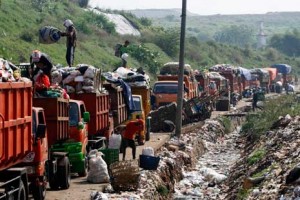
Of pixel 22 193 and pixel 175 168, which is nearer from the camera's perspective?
pixel 22 193

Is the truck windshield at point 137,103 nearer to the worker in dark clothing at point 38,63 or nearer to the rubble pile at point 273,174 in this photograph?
the rubble pile at point 273,174

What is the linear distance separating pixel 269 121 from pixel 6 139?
24155 millimetres

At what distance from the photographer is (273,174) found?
1702 cm

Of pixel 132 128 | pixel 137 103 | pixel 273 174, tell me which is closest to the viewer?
pixel 273 174

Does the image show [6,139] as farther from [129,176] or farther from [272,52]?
[272,52]

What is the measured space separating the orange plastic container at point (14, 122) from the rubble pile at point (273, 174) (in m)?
4.32

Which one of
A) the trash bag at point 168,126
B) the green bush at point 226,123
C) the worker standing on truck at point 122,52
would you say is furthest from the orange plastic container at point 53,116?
the green bush at point 226,123

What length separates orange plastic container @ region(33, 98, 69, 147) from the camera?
17641mm

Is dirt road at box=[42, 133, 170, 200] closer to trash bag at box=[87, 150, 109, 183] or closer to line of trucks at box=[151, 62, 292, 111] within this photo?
trash bag at box=[87, 150, 109, 183]

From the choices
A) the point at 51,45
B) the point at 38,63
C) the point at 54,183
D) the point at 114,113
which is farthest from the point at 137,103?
the point at 51,45

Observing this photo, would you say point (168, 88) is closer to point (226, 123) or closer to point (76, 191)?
point (226, 123)

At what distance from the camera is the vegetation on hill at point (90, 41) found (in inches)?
2175

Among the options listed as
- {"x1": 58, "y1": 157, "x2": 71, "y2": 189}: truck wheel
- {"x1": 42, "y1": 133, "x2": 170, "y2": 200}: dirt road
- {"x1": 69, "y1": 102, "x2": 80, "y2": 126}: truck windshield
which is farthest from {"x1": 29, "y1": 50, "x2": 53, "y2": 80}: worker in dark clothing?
{"x1": 42, "y1": 133, "x2": 170, "y2": 200}: dirt road

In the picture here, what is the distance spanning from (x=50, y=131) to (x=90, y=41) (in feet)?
183
